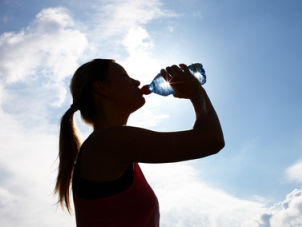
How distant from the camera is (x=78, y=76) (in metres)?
3.18

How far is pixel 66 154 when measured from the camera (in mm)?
2994

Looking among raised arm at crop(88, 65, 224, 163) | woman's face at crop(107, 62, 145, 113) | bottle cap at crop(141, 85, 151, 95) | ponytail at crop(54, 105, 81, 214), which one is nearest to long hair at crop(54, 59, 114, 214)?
ponytail at crop(54, 105, 81, 214)

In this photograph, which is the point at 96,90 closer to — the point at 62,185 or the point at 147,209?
the point at 62,185

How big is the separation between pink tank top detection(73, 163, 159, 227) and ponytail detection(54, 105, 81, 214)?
61 centimetres

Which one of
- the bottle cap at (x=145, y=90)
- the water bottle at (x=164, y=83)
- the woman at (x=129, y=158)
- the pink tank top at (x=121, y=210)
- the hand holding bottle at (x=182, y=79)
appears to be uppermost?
the water bottle at (x=164, y=83)

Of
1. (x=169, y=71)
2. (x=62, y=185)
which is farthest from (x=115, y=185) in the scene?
(x=169, y=71)

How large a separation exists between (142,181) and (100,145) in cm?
55

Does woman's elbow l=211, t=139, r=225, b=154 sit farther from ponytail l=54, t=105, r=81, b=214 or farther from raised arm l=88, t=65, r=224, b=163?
ponytail l=54, t=105, r=81, b=214

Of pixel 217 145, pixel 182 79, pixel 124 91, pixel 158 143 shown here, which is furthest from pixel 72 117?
pixel 217 145

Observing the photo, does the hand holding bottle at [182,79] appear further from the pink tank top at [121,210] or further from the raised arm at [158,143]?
the pink tank top at [121,210]

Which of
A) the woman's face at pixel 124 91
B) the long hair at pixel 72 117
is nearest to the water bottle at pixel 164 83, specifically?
the woman's face at pixel 124 91

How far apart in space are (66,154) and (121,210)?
106cm

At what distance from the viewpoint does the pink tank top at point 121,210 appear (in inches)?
86.1

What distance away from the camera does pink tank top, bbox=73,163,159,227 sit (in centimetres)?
219
